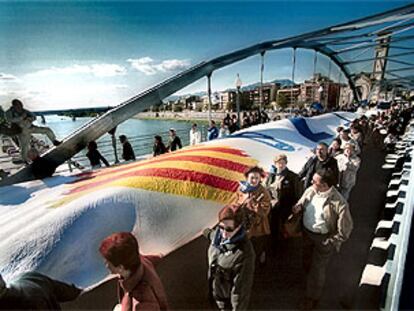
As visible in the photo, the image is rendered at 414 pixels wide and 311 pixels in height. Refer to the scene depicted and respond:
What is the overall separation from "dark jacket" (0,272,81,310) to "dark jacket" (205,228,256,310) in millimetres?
1210

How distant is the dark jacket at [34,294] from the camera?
1.45 metres

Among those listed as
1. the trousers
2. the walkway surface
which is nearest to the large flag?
the walkway surface

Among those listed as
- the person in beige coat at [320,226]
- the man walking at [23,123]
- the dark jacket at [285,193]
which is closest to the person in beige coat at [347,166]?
the dark jacket at [285,193]

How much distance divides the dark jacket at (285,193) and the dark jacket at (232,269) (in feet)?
3.87

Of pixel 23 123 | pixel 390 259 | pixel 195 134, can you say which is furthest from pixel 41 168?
pixel 195 134

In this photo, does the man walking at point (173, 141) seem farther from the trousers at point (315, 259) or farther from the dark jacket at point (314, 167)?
the trousers at point (315, 259)

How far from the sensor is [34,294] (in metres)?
1.56

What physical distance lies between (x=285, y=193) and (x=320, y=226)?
2.56ft

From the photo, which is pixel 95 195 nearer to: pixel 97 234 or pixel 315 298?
pixel 97 234

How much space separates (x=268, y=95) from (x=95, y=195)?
118 metres

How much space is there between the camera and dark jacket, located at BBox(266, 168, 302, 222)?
135 inches

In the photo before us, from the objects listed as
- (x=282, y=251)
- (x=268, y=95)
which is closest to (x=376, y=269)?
(x=282, y=251)

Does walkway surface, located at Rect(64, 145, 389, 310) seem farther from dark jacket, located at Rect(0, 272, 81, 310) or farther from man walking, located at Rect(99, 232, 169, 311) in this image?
man walking, located at Rect(99, 232, 169, 311)

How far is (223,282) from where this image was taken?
249 centimetres
